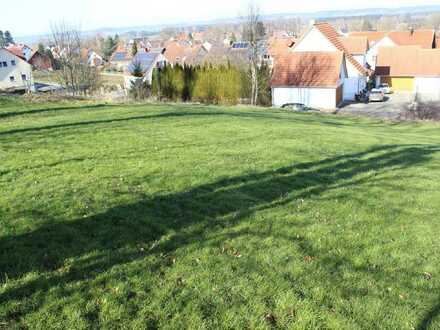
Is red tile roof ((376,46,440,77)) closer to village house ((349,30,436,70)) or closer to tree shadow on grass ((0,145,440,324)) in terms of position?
village house ((349,30,436,70))

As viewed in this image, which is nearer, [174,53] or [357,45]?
[357,45]

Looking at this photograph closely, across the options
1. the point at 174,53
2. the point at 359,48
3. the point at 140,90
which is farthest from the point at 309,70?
the point at 174,53

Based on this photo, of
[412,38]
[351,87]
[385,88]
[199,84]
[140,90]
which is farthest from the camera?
[412,38]

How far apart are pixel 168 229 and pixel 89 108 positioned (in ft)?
45.3

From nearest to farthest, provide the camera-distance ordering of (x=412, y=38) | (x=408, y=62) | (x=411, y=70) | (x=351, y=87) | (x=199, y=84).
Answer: (x=199, y=84), (x=351, y=87), (x=411, y=70), (x=408, y=62), (x=412, y=38)

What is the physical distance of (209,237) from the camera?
20.9 ft

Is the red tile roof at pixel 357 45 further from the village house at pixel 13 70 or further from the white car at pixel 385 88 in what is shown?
the village house at pixel 13 70

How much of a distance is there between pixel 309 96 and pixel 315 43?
759 centimetres

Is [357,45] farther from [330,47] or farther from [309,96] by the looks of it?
[309,96]

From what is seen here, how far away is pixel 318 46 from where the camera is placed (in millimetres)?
43156

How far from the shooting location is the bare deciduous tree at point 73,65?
49.9 meters

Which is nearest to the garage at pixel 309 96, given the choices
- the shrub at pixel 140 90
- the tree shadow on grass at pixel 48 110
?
the shrub at pixel 140 90

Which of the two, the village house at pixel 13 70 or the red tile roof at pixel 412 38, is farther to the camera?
the village house at pixel 13 70

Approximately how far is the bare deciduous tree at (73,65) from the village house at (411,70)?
36532mm
